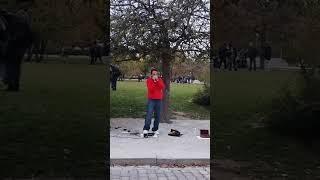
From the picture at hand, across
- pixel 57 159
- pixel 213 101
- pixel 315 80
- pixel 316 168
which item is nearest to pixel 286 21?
pixel 315 80

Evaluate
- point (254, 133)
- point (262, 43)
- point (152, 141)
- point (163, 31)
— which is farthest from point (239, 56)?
point (152, 141)

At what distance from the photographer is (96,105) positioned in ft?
17.4

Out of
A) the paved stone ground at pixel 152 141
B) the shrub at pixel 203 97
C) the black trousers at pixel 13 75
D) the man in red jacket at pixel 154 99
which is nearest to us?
the black trousers at pixel 13 75

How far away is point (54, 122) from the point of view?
5309 mm

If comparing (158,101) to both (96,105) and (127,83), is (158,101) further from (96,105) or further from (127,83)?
(96,105)

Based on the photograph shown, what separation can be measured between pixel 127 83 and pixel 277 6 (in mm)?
2030

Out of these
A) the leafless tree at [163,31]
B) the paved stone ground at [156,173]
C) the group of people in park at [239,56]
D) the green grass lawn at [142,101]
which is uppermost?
the leafless tree at [163,31]

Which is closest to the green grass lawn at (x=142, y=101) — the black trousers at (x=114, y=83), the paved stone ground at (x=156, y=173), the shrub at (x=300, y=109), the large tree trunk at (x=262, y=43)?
the black trousers at (x=114, y=83)

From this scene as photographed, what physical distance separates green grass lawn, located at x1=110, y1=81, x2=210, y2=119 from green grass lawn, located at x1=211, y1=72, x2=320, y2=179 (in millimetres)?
910

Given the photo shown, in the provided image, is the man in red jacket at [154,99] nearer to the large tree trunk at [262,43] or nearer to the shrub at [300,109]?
the large tree trunk at [262,43]

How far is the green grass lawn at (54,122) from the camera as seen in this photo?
17.4 feet

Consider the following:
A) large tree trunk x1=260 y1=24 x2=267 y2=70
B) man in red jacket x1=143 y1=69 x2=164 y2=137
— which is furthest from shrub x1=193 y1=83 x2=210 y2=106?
large tree trunk x1=260 y1=24 x2=267 y2=70

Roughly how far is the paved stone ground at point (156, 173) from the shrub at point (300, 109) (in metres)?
1.61

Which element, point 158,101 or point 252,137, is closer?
point 252,137
